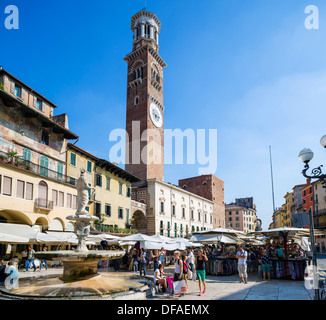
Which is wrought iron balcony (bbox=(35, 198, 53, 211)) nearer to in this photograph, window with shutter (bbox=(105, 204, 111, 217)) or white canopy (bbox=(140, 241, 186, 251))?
white canopy (bbox=(140, 241, 186, 251))

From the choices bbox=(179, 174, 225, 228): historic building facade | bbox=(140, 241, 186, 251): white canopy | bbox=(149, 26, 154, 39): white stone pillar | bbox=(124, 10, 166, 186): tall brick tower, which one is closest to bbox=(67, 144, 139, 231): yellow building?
bbox=(124, 10, 166, 186): tall brick tower

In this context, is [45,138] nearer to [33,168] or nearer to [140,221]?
[33,168]

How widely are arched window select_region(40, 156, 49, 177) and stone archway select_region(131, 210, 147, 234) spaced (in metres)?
21.7

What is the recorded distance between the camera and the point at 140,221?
44938 mm

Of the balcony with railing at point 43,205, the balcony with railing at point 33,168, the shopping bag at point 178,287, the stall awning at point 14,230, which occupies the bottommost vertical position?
the shopping bag at point 178,287

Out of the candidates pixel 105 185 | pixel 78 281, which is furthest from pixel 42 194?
pixel 78 281

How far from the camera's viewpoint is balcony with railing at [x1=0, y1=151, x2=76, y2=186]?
766 inches

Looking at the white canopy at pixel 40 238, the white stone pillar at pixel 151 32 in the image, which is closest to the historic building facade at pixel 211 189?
the white stone pillar at pixel 151 32

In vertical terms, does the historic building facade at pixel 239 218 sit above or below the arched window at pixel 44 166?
below

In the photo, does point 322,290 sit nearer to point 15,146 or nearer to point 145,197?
point 15,146

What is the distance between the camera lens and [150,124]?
51.3m

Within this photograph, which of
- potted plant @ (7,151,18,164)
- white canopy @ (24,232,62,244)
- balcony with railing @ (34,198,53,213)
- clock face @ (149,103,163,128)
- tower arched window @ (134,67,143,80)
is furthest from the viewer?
tower arched window @ (134,67,143,80)

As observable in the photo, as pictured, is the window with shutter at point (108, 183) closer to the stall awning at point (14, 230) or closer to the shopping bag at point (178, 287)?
the stall awning at point (14, 230)

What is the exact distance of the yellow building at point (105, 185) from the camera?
28.7 meters
